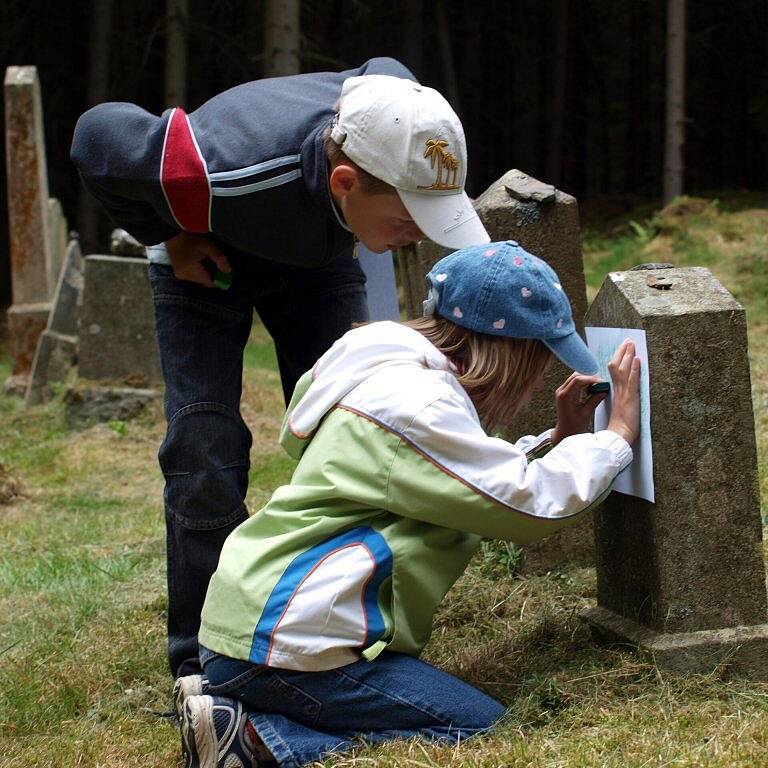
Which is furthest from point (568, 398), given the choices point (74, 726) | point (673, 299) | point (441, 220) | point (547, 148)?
point (547, 148)

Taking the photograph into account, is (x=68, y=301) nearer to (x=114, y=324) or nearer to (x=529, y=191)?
(x=114, y=324)

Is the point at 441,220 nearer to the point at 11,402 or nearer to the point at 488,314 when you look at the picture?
the point at 488,314

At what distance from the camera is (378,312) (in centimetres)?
393

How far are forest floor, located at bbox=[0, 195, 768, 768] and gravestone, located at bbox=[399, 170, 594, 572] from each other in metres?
0.08

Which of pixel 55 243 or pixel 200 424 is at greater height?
pixel 200 424

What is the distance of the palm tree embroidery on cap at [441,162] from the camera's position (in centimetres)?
265

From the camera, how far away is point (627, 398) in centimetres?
269

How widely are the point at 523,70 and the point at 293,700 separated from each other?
78.0ft

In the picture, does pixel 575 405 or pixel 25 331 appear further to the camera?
pixel 25 331

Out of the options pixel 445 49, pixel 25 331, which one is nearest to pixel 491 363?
pixel 25 331

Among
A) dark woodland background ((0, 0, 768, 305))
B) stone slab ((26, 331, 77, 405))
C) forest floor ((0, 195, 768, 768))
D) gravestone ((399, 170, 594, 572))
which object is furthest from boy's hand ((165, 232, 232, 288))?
dark woodland background ((0, 0, 768, 305))

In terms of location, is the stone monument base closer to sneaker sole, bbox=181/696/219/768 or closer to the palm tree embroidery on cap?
sneaker sole, bbox=181/696/219/768

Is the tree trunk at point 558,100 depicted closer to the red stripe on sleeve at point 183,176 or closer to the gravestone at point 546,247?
the gravestone at point 546,247

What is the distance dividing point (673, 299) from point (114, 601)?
2440mm
